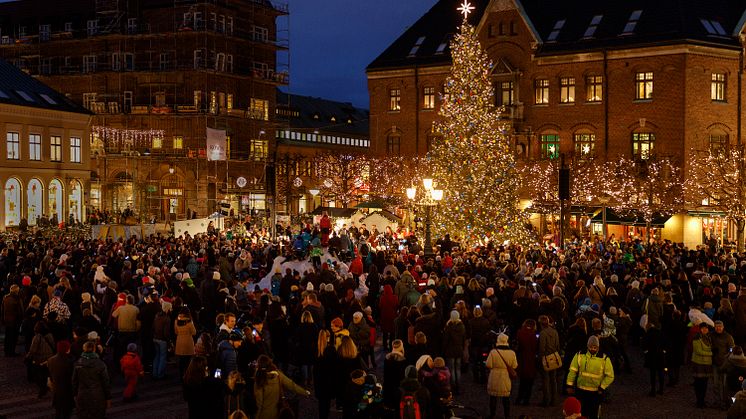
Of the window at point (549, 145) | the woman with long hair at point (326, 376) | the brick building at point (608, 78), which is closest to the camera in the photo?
the woman with long hair at point (326, 376)

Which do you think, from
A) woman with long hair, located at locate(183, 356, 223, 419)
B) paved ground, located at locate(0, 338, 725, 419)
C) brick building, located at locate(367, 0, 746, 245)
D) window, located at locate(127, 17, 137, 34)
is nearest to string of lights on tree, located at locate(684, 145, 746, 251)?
brick building, located at locate(367, 0, 746, 245)

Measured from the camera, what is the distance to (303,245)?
3097 centimetres

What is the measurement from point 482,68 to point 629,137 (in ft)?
57.1

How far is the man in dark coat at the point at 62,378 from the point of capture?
14.2 metres

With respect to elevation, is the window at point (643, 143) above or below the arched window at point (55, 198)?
above

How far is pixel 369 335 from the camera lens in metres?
16.9

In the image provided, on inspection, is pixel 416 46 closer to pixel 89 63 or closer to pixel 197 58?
pixel 197 58

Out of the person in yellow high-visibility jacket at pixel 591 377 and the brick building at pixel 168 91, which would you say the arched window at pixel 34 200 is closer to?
the brick building at pixel 168 91

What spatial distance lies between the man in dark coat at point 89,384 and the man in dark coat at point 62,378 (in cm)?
73

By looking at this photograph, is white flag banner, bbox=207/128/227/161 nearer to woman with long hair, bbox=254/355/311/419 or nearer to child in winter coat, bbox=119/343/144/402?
child in winter coat, bbox=119/343/144/402

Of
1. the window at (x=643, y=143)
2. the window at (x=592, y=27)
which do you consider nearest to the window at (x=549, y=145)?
the window at (x=643, y=143)

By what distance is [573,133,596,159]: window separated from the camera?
174ft

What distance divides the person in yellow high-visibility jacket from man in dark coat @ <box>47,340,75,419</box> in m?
8.00

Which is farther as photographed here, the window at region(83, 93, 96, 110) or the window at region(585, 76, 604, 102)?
the window at region(83, 93, 96, 110)
